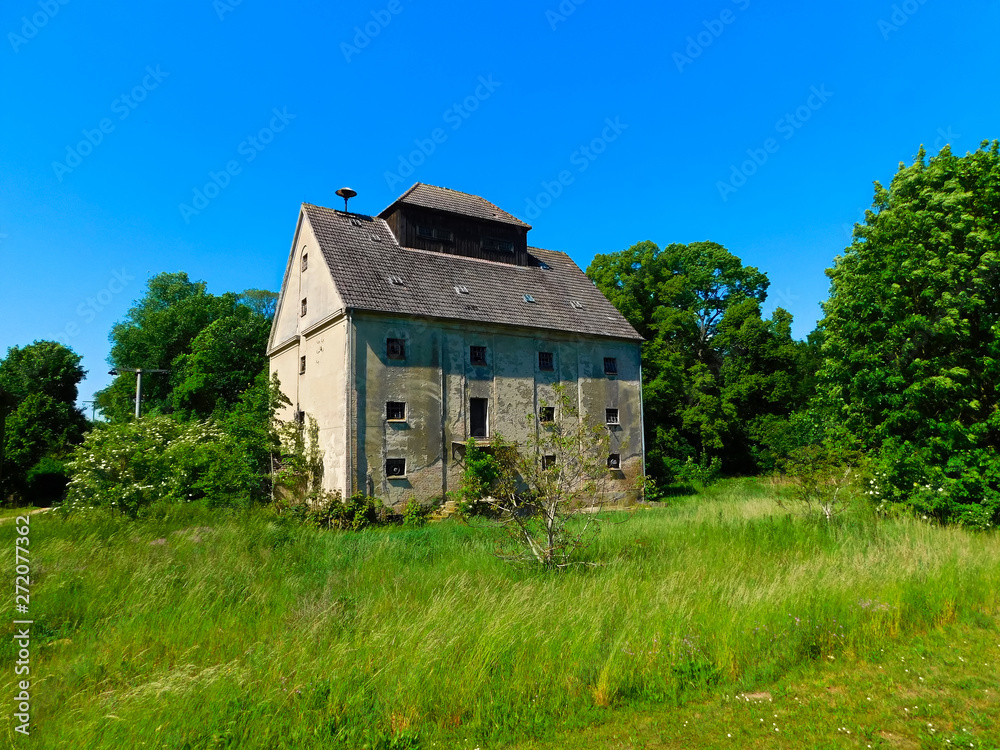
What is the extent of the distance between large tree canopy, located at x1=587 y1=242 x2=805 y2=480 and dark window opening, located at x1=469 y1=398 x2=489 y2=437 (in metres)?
12.4

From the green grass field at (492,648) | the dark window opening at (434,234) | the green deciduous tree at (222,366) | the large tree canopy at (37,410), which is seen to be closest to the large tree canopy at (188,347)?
the green deciduous tree at (222,366)

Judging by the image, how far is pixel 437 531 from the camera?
1512 centimetres

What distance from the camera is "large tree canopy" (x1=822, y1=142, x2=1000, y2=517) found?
12906mm

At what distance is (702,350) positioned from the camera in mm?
34281

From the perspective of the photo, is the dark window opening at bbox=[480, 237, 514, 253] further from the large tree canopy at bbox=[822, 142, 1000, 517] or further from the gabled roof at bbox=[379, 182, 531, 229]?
the large tree canopy at bbox=[822, 142, 1000, 517]

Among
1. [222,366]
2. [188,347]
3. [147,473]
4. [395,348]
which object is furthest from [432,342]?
[188,347]

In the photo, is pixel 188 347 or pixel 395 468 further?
pixel 188 347

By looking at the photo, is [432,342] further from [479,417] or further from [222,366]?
[222,366]

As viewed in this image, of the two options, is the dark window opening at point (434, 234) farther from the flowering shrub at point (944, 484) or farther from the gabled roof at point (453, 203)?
the flowering shrub at point (944, 484)

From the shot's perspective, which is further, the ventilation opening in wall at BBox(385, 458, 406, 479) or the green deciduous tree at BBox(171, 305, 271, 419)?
the green deciduous tree at BBox(171, 305, 271, 419)

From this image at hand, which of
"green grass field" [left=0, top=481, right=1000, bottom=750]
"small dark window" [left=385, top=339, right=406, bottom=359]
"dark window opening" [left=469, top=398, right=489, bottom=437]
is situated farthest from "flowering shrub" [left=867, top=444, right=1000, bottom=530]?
"small dark window" [left=385, top=339, right=406, bottom=359]

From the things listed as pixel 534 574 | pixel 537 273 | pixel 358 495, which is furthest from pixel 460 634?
pixel 537 273

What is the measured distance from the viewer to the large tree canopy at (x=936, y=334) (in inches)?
508

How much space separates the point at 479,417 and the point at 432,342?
135 inches
